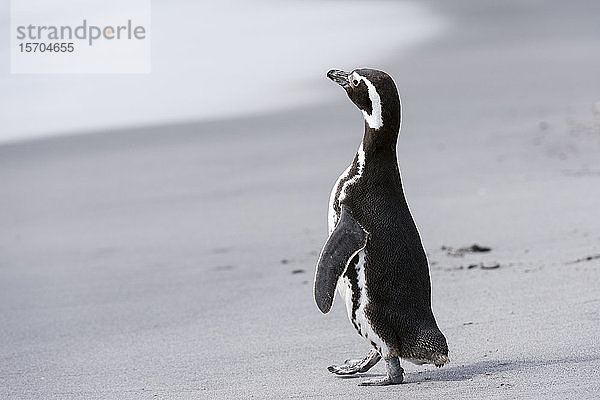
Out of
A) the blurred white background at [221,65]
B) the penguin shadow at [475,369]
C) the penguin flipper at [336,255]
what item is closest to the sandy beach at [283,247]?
the penguin shadow at [475,369]

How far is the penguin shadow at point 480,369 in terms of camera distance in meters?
3.56

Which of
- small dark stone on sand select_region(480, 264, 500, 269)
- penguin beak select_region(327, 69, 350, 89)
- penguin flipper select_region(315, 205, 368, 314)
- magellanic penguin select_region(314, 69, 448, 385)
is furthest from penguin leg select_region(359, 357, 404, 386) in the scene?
small dark stone on sand select_region(480, 264, 500, 269)

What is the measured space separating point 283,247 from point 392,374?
2.78 meters

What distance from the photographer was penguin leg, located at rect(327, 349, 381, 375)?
3.63m

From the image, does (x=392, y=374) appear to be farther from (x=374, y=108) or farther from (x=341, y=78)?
(x=341, y=78)

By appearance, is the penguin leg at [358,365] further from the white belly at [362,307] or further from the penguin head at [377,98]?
the penguin head at [377,98]

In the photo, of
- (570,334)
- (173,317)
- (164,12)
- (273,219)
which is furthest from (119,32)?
(570,334)

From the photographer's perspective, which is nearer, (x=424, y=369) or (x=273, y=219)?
(x=424, y=369)

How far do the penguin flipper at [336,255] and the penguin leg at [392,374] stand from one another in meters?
0.27

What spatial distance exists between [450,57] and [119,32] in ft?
13.2

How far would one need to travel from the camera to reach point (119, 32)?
13.8m

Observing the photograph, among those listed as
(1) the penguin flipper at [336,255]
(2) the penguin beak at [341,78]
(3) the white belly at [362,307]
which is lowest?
(3) the white belly at [362,307]

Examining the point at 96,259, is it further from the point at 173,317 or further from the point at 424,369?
the point at 424,369

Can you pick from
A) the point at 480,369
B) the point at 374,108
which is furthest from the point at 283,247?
the point at 374,108
